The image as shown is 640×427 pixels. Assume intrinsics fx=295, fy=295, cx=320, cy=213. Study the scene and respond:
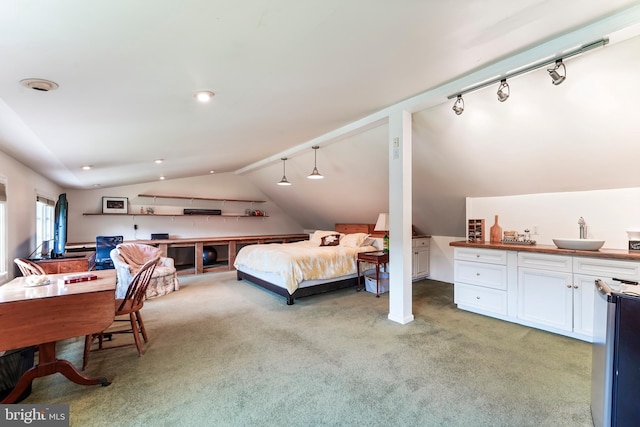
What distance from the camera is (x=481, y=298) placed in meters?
3.71

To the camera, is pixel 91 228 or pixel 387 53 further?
pixel 91 228

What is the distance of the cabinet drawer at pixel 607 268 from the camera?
2635 millimetres

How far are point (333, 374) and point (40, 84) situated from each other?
2.67 metres

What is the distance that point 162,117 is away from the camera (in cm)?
247

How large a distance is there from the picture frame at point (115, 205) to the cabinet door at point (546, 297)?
7371mm

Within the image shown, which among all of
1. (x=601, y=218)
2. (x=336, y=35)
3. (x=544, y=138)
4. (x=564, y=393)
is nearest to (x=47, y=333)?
(x=336, y=35)

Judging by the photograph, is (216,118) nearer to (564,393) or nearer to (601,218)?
(564,393)

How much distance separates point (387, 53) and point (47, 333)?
9.39ft

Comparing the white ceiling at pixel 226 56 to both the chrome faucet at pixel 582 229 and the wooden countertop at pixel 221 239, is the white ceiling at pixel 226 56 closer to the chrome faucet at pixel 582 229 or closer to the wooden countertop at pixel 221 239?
the chrome faucet at pixel 582 229

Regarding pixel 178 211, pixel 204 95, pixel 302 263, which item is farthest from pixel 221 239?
pixel 204 95

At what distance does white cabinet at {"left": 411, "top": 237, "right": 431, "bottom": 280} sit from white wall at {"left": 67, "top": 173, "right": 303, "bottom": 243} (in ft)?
15.0

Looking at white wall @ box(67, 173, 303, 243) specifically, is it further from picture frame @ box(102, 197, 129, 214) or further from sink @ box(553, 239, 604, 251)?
sink @ box(553, 239, 604, 251)

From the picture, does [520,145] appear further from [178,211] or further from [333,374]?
[178,211]

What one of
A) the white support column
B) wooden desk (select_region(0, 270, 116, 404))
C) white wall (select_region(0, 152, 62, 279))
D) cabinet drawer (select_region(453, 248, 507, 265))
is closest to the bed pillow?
cabinet drawer (select_region(453, 248, 507, 265))
